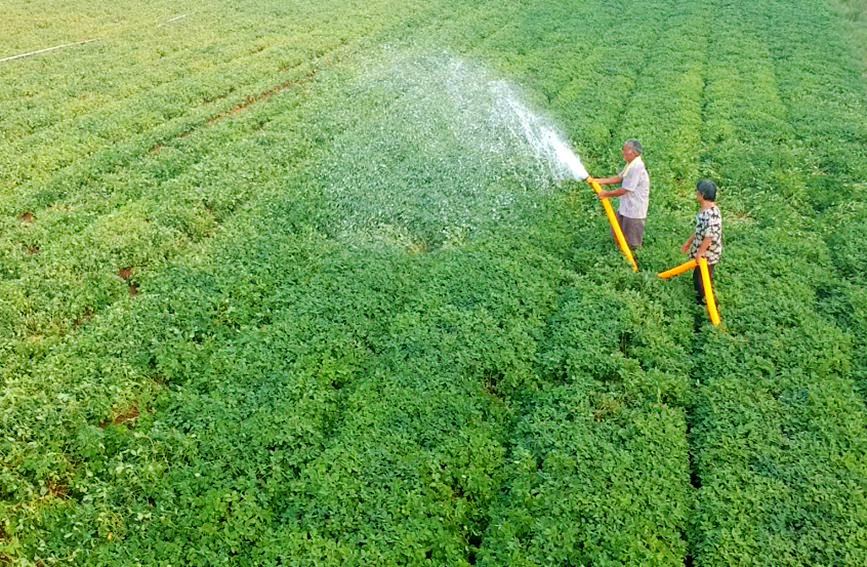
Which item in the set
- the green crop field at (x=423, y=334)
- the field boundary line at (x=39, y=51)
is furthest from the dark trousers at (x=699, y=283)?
the field boundary line at (x=39, y=51)

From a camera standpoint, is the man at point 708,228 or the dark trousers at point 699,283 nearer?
the man at point 708,228

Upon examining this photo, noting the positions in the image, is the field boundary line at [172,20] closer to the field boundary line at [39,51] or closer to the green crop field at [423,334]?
the field boundary line at [39,51]

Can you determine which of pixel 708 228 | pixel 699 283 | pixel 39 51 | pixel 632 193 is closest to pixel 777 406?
pixel 699 283

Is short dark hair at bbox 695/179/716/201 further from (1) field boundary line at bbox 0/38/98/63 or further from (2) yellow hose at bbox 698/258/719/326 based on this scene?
(1) field boundary line at bbox 0/38/98/63

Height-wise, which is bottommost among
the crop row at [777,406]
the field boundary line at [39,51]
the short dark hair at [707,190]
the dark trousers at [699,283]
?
the crop row at [777,406]

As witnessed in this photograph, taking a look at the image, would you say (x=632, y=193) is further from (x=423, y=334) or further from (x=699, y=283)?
(x=423, y=334)

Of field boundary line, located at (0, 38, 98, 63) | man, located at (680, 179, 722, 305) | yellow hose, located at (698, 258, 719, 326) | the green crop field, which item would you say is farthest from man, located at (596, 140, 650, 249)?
field boundary line, located at (0, 38, 98, 63)
